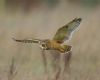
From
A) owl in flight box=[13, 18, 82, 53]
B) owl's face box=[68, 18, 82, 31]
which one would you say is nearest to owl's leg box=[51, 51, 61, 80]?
owl in flight box=[13, 18, 82, 53]

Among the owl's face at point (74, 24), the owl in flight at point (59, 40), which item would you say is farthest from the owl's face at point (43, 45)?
the owl's face at point (74, 24)

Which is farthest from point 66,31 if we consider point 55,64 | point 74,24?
point 55,64

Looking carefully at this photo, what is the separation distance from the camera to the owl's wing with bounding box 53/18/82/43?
1671 mm

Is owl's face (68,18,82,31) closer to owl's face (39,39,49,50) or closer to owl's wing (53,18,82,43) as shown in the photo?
owl's wing (53,18,82,43)

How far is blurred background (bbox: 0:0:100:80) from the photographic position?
1.66 meters

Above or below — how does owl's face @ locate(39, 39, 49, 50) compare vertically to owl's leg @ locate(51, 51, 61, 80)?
above

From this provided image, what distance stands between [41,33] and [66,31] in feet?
0.47

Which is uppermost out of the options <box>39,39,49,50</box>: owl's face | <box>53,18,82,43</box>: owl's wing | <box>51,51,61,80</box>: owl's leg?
<box>53,18,82,43</box>: owl's wing

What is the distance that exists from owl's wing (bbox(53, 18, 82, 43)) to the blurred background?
0.08 feet

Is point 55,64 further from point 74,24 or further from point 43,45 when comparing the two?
point 74,24

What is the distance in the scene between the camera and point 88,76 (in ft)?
5.45

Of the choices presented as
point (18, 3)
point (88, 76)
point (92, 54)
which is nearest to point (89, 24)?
point (92, 54)

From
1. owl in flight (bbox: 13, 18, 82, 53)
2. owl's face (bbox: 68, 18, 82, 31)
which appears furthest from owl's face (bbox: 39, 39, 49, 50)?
owl's face (bbox: 68, 18, 82, 31)

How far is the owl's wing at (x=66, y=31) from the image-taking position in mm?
1671
